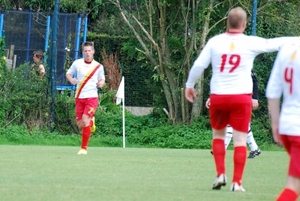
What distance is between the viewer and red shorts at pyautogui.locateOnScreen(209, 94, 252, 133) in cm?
1041

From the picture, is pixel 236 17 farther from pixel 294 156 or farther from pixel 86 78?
pixel 86 78

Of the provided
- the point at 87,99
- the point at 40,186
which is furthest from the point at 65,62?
the point at 40,186

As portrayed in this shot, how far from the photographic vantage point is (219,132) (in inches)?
416

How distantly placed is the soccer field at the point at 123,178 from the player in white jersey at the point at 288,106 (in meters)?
2.59

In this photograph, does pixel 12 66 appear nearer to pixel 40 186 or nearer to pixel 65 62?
pixel 65 62

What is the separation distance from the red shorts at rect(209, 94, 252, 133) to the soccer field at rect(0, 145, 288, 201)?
75cm

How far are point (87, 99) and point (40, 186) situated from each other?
7880 millimetres

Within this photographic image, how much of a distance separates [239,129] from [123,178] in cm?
204

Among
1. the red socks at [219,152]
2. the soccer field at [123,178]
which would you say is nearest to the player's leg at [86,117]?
the soccer field at [123,178]

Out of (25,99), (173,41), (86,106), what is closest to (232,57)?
(86,106)

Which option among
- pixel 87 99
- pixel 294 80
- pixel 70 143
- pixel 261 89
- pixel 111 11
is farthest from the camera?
pixel 111 11

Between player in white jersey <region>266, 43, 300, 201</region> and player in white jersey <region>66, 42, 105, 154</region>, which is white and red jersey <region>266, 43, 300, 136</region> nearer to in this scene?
player in white jersey <region>266, 43, 300, 201</region>

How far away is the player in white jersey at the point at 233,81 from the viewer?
10.3 metres

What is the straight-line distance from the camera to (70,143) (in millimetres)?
24062
